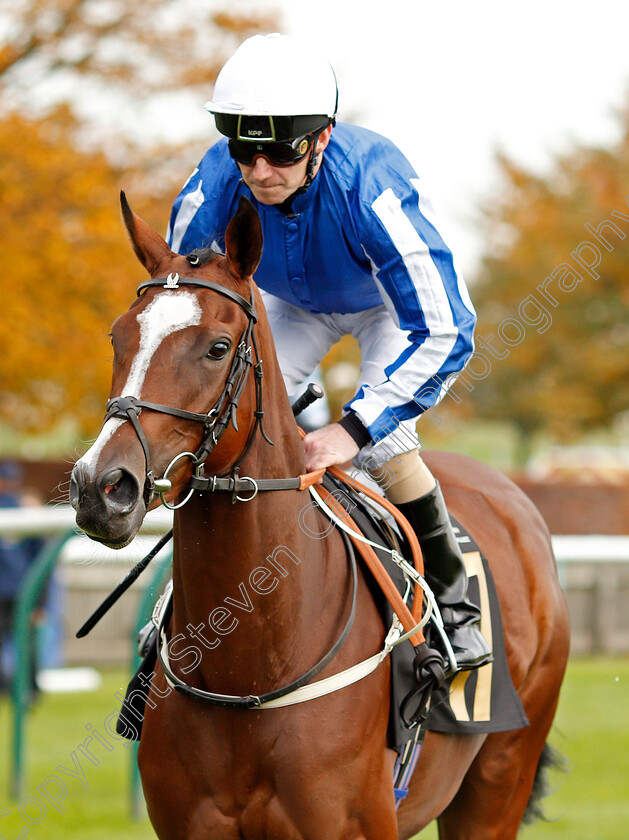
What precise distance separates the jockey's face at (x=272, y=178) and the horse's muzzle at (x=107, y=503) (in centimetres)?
110

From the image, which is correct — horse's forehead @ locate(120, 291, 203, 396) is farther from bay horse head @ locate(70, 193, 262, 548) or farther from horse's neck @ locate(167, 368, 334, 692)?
horse's neck @ locate(167, 368, 334, 692)

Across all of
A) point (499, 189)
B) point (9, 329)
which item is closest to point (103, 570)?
point (9, 329)

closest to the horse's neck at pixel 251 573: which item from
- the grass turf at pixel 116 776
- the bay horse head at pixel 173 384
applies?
the bay horse head at pixel 173 384

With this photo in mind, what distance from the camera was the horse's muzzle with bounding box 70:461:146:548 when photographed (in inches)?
90.0

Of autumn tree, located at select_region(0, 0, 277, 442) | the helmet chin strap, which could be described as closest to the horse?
the helmet chin strap

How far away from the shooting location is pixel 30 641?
6758 mm

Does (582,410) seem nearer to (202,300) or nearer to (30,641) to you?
(30,641)

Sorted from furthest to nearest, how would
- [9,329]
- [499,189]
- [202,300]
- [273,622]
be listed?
[499,189] < [9,329] < [273,622] < [202,300]

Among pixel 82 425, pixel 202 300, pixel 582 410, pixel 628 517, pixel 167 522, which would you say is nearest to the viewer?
pixel 202 300

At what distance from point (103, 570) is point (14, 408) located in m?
2.60

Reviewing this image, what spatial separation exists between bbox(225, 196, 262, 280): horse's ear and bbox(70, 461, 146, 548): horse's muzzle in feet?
2.23

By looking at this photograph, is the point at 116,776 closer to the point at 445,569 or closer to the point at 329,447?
the point at 445,569

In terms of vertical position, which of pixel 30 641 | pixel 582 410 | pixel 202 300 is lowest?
pixel 582 410

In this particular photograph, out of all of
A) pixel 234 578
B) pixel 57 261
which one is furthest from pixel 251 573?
pixel 57 261
